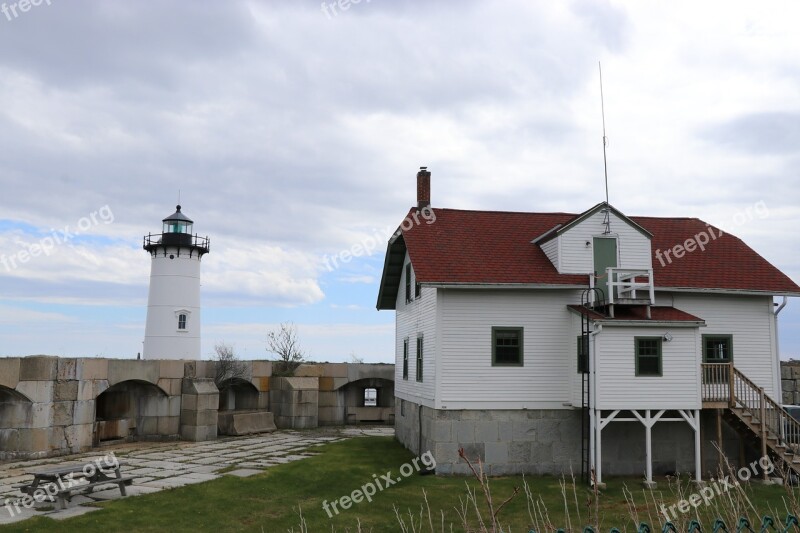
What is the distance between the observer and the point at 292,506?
1605cm

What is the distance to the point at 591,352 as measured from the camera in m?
19.2

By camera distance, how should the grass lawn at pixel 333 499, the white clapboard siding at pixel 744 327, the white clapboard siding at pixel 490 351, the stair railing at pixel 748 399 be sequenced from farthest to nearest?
the white clapboard siding at pixel 744 327 → the white clapboard siding at pixel 490 351 → the stair railing at pixel 748 399 → the grass lawn at pixel 333 499

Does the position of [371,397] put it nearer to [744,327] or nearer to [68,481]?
[744,327]

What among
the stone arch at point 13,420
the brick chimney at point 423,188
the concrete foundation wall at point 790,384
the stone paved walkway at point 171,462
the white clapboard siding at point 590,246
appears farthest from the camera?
the concrete foundation wall at point 790,384

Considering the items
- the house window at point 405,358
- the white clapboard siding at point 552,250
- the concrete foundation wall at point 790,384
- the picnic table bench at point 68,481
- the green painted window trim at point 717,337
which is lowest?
the picnic table bench at point 68,481

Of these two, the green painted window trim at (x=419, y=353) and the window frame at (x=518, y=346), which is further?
the green painted window trim at (x=419, y=353)

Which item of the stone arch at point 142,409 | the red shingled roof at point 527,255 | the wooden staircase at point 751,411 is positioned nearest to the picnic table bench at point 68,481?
the red shingled roof at point 527,255

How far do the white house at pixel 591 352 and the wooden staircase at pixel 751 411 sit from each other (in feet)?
0.19

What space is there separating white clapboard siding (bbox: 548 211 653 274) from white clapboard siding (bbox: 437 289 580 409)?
52.5 inches

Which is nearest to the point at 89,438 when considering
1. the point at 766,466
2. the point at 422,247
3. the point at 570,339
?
the point at 422,247

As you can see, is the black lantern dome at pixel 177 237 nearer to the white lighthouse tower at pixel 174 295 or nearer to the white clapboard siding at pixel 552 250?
the white lighthouse tower at pixel 174 295

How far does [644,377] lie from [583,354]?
78.5 inches

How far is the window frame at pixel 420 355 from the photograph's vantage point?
22359mm

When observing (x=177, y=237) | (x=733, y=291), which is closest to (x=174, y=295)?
(x=177, y=237)
